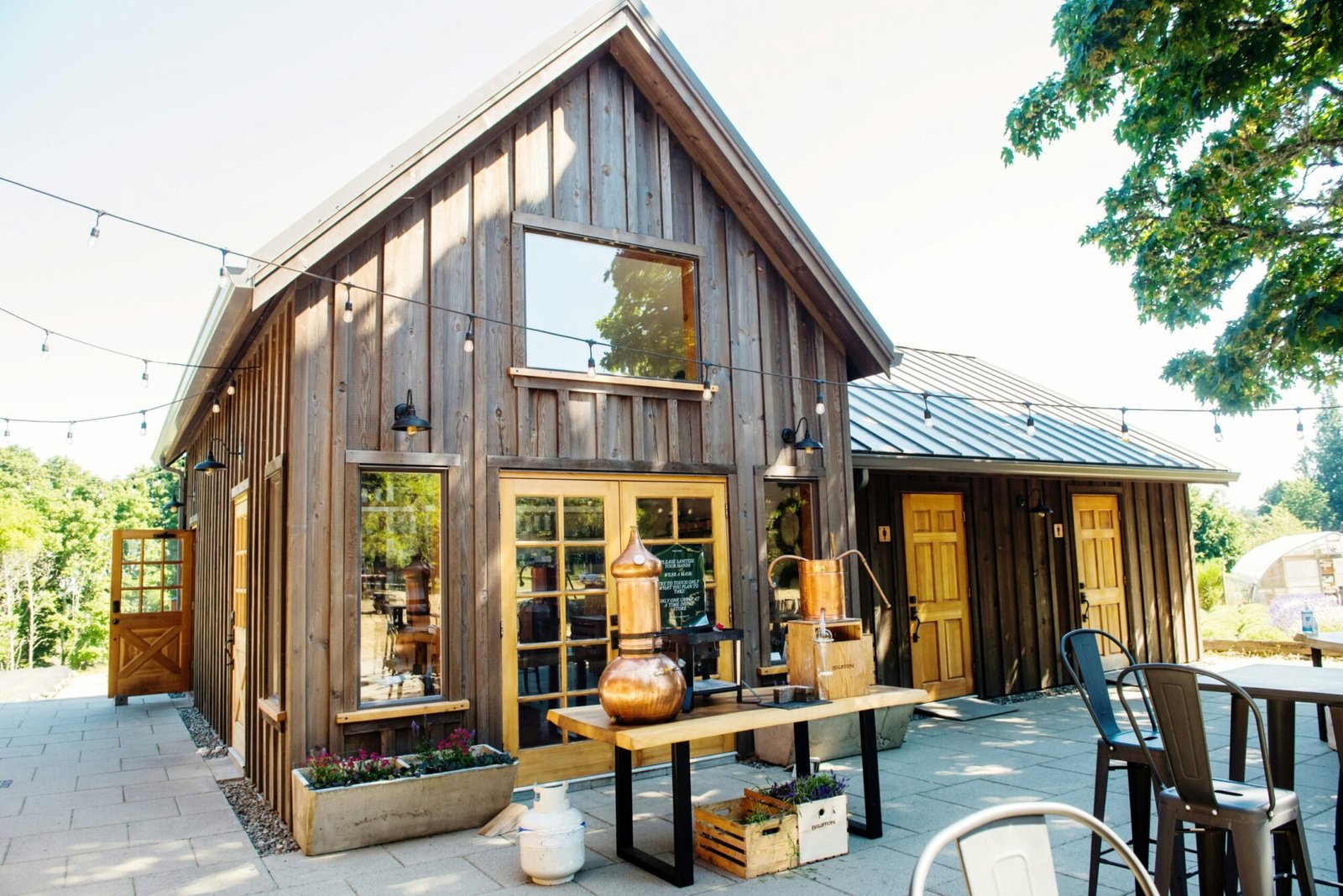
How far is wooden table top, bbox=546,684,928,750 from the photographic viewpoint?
381cm

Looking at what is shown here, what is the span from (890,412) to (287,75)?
7359 millimetres

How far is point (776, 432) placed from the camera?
6980 millimetres

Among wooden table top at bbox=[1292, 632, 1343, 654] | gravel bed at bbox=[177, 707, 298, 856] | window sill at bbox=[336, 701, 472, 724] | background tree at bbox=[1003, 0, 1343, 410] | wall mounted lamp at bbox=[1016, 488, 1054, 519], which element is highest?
background tree at bbox=[1003, 0, 1343, 410]

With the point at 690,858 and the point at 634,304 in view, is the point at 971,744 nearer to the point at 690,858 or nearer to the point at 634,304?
the point at 690,858

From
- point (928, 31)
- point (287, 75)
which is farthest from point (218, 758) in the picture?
point (928, 31)

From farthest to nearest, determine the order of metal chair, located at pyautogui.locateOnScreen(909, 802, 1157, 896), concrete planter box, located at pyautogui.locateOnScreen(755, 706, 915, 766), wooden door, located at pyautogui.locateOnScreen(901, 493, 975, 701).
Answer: wooden door, located at pyautogui.locateOnScreen(901, 493, 975, 701) < concrete planter box, located at pyautogui.locateOnScreen(755, 706, 915, 766) < metal chair, located at pyautogui.locateOnScreen(909, 802, 1157, 896)

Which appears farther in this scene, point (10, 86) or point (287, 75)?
point (287, 75)

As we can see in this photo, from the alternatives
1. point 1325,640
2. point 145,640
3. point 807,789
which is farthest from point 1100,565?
point 145,640

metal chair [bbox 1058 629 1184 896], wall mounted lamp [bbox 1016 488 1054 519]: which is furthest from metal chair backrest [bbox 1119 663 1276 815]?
wall mounted lamp [bbox 1016 488 1054 519]

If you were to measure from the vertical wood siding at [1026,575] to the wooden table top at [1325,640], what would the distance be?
9.48ft

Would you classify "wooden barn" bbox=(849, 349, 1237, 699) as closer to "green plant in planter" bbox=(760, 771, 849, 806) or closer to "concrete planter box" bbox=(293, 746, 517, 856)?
"green plant in planter" bbox=(760, 771, 849, 806)

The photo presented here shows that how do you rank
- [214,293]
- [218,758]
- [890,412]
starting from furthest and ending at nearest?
[890,412]
[218,758]
[214,293]

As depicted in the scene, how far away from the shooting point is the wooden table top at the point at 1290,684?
3.67 metres

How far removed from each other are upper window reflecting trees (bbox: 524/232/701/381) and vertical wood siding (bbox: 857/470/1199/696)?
2832 mm
